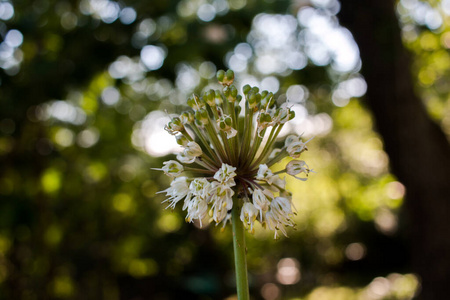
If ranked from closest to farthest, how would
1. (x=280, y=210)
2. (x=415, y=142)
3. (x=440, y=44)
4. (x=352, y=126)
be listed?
(x=280, y=210), (x=415, y=142), (x=440, y=44), (x=352, y=126)

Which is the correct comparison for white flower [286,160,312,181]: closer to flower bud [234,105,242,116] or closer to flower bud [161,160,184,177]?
flower bud [234,105,242,116]

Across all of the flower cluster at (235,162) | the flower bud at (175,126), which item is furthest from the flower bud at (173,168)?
the flower bud at (175,126)

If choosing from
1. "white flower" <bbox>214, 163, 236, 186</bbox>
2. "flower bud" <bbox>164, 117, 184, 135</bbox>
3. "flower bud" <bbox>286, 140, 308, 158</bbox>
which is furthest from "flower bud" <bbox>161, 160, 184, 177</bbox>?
"flower bud" <bbox>286, 140, 308, 158</bbox>

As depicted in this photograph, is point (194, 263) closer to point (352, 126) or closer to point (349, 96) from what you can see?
point (349, 96)

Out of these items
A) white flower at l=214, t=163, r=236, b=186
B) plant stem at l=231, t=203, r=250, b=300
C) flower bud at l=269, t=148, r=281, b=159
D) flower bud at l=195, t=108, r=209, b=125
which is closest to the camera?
plant stem at l=231, t=203, r=250, b=300

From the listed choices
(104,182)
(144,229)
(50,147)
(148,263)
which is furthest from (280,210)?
(148,263)

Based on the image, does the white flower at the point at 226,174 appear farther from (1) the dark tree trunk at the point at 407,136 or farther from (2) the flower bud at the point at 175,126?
(1) the dark tree trunk at the point at 407,136

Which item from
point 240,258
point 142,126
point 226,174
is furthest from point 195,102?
point 142,126

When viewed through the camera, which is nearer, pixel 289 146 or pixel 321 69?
pixel 289 146
